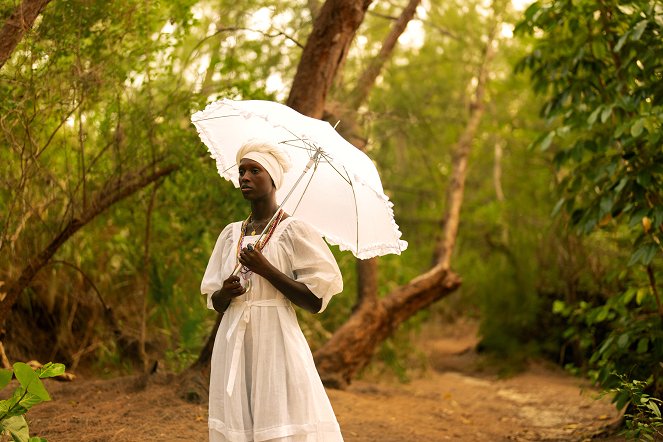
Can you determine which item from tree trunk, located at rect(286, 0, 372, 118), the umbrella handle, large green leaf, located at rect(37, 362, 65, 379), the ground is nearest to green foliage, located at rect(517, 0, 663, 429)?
the ground

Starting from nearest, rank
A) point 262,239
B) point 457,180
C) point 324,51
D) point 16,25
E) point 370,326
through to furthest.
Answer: point 262,239
point 16,25
point 324,51
point 370,326
point 457,180

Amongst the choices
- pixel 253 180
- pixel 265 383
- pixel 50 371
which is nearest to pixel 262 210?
pixel 253 180

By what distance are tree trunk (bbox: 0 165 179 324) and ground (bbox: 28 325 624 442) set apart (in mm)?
857

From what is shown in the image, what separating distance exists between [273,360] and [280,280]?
372mm

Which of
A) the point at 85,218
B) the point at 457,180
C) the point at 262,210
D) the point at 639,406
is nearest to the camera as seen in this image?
the point at 262,210

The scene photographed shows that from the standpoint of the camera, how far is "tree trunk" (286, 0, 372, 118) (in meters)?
6.31

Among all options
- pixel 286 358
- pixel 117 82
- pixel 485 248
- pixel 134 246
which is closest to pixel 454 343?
pixel 485 248

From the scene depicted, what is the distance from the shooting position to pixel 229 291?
148 inches

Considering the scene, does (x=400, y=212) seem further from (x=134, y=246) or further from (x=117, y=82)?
(x=117, y=82)

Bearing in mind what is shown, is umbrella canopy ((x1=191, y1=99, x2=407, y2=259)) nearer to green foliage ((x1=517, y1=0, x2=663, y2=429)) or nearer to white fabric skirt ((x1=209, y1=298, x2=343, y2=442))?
white fabric skirt ((x1=209, y1=298, x2=343, y2=442))

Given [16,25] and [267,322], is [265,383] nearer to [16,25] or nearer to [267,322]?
[267,322]

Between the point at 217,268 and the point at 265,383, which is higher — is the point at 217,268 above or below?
above

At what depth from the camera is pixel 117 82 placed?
246 inches

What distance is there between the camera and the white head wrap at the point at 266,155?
3.92m
